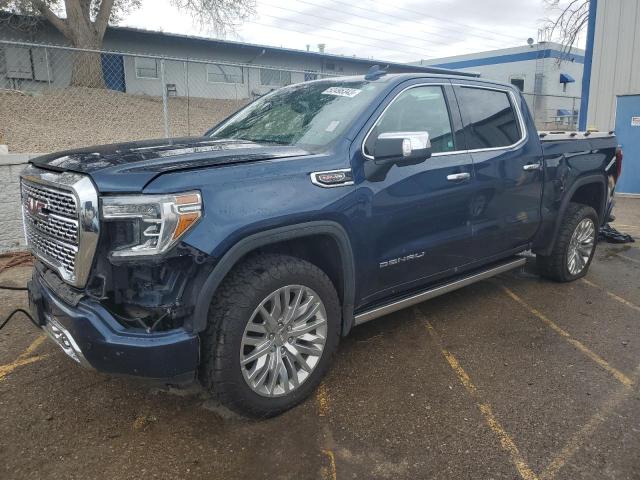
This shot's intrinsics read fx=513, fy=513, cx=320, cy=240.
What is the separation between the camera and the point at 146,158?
274cm

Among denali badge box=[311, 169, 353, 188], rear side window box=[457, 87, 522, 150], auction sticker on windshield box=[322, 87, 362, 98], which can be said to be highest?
auction sticker on windshield box=[322, 87, 362, 98]

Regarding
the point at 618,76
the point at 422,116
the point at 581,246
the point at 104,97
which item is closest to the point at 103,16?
the point at 104,97

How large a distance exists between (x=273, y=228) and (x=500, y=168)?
7.51 ft

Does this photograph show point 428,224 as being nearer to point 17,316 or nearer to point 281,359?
point 281,359

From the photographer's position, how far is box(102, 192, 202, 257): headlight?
7.86 feet

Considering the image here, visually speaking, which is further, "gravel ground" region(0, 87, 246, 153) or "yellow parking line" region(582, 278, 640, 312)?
"gravel ground" region(0, 87, 246, 153)

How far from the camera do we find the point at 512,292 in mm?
5289

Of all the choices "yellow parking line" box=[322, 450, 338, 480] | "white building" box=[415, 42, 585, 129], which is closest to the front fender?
"yellow parking line" box=[322, 450, 338, 480]

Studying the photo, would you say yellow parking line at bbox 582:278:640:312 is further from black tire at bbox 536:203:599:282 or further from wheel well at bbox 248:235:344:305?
wheel well at bbox 248:235:344:305

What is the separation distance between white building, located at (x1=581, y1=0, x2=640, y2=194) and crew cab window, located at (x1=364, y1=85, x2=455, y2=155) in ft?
31.8

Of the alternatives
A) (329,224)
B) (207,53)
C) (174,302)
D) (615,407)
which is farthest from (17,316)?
(207,53)

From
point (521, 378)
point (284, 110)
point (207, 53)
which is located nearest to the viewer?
point (521, 378)

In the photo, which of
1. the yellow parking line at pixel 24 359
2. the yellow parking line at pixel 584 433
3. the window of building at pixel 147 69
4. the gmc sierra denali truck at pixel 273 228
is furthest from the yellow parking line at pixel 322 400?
the window of building at pixel 147 69

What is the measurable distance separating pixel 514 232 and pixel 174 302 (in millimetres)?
3154
